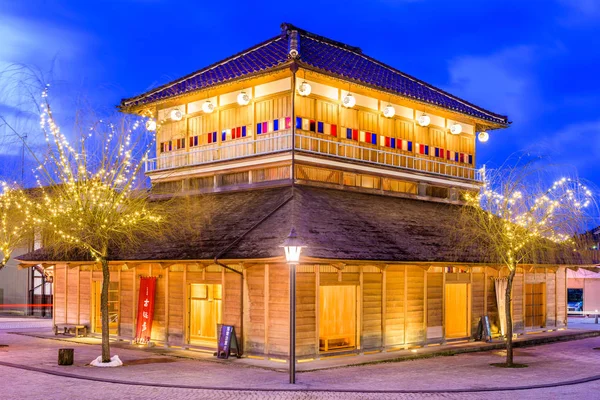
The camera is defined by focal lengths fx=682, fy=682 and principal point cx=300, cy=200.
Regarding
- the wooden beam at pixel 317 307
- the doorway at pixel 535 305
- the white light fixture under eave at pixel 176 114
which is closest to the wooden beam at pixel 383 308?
the wooden beam at pixel 317 307

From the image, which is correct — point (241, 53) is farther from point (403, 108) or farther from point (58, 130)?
point (58, 130)

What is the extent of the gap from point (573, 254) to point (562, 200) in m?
10.9

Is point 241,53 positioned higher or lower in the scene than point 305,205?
higher

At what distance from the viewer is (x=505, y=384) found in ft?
57.0

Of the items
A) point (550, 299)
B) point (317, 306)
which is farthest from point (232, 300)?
point (550, 299)

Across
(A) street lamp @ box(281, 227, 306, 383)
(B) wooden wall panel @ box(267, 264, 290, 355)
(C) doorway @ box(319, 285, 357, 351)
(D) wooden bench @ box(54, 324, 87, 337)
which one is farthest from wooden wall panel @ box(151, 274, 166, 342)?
(A) street lamp @ box(281, 227, 306, 383)

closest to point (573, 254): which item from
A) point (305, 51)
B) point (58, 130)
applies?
point (305, 51)

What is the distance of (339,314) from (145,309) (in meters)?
7.52

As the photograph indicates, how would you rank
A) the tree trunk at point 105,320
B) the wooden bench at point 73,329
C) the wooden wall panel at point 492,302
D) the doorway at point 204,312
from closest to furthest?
the tree trunk at point 105,320, the doorway at point 204,312, the wooden bench at point 73,329, the wooden wall panel at point 492,302

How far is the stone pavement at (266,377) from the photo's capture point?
15.8 meters

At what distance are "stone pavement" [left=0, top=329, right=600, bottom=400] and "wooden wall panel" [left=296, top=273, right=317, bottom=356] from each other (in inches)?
58.7

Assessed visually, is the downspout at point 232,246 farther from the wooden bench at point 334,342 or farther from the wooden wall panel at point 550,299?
the wooden wall panel at point 550,299

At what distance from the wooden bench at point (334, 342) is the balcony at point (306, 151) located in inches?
261

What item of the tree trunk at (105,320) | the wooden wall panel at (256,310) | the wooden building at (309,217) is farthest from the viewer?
the wooden building at (309,217)
